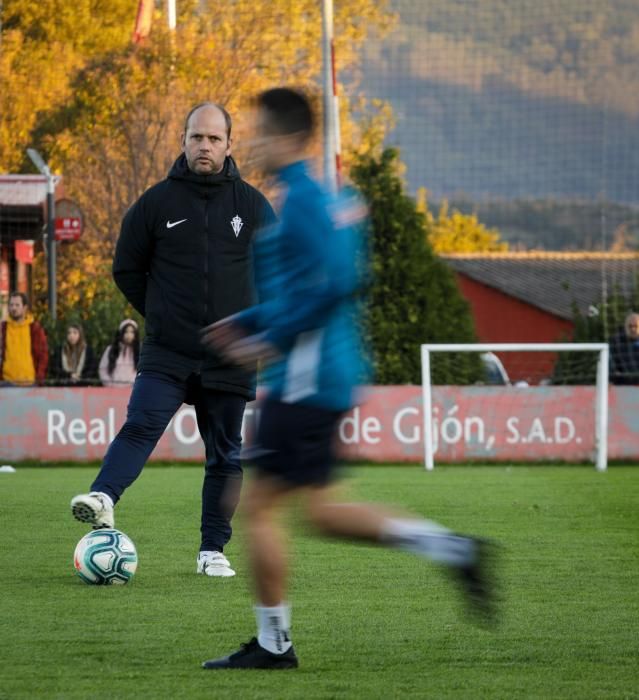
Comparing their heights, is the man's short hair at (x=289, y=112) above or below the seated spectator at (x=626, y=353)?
above

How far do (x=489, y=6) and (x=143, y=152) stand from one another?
817cm

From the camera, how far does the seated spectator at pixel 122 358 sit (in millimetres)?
17797

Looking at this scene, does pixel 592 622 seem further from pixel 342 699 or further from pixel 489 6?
pixel 489 6

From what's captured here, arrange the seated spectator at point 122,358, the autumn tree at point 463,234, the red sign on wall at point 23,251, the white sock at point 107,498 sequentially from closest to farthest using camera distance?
the white sock at point 107,498
the seated spectator at point 122,358
the red sign on wall at point 23,251
the autumn tree at point 463,234

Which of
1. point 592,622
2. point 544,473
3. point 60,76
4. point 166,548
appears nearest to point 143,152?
point 60,76

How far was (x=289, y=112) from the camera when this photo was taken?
514cm

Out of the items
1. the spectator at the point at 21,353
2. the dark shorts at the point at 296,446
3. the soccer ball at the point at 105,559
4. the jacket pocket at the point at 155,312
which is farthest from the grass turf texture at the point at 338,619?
the spectator at the point at 21,353

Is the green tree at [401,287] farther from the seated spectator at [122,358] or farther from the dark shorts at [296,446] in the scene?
the dark shorts at [296,446]

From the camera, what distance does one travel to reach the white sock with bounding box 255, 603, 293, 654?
5.20 m

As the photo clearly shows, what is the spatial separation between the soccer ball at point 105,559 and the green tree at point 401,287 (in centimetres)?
1318

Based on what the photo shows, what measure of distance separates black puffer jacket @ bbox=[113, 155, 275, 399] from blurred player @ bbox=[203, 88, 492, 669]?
238 centimetres

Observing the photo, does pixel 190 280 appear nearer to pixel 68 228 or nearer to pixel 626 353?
pixel 626 353

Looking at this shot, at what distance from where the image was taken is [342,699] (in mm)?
4781

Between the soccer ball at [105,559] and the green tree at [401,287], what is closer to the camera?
the soccer ball at [105,559]
